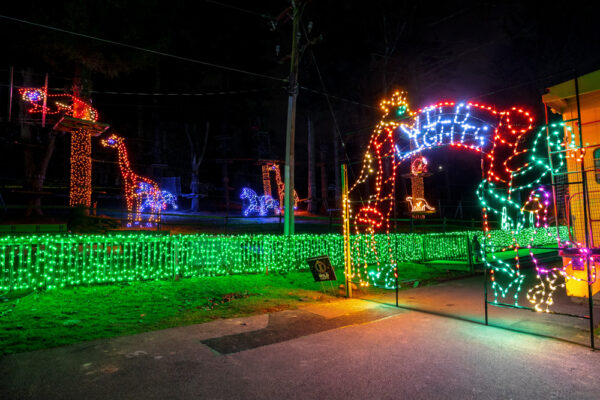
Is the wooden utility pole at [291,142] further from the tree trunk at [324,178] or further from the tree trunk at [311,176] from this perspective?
the tree trunk at [324,178]

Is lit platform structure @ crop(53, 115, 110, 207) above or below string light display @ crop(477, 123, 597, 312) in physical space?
above

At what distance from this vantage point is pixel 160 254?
9.18 meters

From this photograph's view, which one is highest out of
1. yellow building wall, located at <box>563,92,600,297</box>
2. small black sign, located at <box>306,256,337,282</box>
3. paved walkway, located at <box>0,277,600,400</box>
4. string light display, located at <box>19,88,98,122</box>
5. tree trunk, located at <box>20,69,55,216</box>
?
string light display, located at <box>19,88,98,122</box>

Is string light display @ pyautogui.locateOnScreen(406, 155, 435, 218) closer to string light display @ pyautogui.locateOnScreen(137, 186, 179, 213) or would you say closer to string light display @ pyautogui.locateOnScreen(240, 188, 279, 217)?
string light display @ pyautogui.locateOnScreen(240, 188, 279, 217)

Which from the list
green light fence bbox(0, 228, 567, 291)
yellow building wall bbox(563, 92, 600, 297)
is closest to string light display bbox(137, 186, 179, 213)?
green light fence bbox(0, 228, 567, 291)

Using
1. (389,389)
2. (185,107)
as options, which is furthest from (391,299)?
(185,107)

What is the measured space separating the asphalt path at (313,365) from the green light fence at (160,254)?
240cm

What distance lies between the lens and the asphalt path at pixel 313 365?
338cm

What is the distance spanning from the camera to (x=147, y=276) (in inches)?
359

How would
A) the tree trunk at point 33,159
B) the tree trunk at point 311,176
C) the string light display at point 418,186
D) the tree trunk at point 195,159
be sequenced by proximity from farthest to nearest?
the tree trunk at point 311,176 → the tree trunk at point 195,159 → the tree trunk at point 33,159 → the string light display at point 418,186

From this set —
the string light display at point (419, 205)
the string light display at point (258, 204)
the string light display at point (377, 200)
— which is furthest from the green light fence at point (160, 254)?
the string light display at point (258, 204)

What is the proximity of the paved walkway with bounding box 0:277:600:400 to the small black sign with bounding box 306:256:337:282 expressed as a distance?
215 centimetres

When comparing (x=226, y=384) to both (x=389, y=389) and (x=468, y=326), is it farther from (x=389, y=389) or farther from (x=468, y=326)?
(x=468, y=326)

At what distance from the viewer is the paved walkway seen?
11.1ft
